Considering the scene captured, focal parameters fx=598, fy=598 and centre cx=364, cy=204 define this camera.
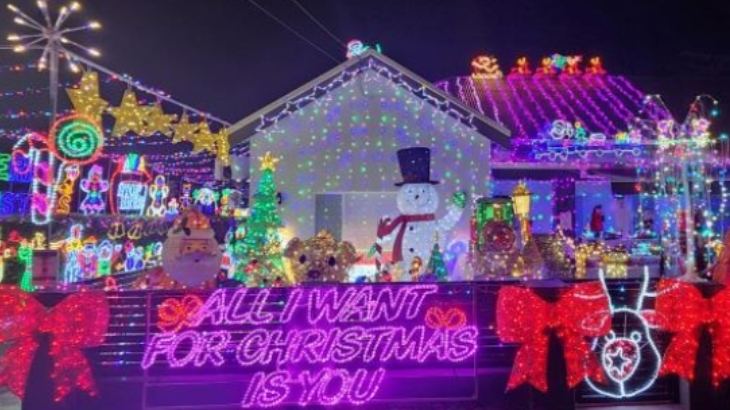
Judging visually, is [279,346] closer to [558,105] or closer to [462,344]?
[462,344]

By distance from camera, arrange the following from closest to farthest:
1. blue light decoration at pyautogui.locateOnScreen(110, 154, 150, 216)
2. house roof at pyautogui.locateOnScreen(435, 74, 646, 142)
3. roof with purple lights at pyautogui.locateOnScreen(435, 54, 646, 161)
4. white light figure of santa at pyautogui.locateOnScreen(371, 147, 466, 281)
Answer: white light figure of santa at pyautogui.locateOnScreen(371, 147, 466, 281) < blue light decoration at pyautogui.locateOnScreen(110, 154, 150, 216) < roof with purple lights at pyautogui.locateOnScreen(435, 54, 646, 161) < house roof at pyautogui.locateOnScreen(435, 74, 646, 142)

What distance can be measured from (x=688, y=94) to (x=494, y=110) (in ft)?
28.8

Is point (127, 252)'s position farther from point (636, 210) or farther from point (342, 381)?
point (636, 210)

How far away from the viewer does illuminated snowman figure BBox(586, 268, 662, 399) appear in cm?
598

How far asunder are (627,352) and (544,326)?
1.00m

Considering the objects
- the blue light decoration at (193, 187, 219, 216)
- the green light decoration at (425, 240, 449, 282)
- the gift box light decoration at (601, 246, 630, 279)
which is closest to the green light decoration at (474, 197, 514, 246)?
the green light decoration at (425, 240, 449, 282)

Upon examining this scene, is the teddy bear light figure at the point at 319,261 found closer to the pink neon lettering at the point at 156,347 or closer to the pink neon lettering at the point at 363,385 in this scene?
the pink neon lettering at the point at 363,385

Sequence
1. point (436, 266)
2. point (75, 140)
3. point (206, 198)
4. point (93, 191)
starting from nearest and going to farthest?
point (436, 266) < point (75, 140) < point (93, 191) < point (206, 198)

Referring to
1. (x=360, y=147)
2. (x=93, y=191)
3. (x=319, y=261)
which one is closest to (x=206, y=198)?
(x=93, y=191)

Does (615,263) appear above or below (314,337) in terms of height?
above

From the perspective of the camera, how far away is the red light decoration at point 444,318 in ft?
19.1

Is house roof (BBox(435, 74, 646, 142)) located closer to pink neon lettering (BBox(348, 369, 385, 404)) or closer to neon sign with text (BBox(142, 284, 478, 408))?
neon sign with text (BBox(142, 284, 478, 408))

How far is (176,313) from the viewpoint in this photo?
566 cm

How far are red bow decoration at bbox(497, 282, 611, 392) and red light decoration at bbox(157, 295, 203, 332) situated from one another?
294 cm
